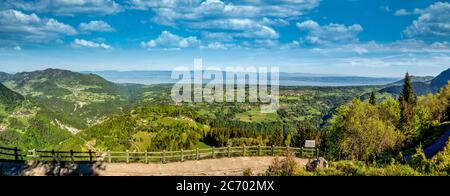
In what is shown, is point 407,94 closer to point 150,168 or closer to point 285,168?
point 285,168

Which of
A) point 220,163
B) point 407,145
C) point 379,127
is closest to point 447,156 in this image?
point 220,163

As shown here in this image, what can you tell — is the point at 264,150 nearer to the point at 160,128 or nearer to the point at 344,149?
the point at 344,149

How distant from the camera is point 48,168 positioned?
2456 centimetres

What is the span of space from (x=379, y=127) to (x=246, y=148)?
64.5ft

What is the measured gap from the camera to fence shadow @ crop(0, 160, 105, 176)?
23.7 metres

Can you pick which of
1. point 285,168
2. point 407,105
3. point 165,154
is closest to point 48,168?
point 165,154

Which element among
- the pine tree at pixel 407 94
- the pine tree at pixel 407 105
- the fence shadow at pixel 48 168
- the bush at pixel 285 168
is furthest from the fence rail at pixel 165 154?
the pine tree at pixel 407 94

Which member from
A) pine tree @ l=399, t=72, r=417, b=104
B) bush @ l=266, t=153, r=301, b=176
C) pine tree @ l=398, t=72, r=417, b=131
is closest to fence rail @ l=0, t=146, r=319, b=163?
bush @ l=266, t=153, r=301, b=176

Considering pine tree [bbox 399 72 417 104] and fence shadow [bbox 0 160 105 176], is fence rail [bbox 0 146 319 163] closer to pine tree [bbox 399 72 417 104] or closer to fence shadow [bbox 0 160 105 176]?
fence shadow [bbox 0 160 105 176]

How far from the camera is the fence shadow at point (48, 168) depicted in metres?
23.7

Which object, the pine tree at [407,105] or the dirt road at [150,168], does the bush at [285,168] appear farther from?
the pine tree at [407,105]

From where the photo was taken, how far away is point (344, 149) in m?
45.7
